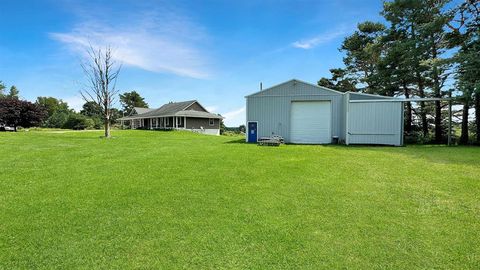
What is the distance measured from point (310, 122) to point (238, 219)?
14.1m

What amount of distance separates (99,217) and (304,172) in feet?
15.7

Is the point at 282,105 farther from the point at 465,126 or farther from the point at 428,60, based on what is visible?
the point at 465,126

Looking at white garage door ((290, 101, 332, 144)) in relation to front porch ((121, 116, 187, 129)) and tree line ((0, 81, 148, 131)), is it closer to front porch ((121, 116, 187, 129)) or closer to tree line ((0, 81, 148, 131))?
tree line ((0, 81, 148, 131))

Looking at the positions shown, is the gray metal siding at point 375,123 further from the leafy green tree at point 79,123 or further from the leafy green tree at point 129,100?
the leafy green tree at point 129,100

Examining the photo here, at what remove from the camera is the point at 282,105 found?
57.4 feet

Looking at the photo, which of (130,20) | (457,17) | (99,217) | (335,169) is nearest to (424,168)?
(335,169)

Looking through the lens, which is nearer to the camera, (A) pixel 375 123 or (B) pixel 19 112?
(A) pixel 375 123

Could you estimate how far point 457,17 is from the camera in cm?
1705

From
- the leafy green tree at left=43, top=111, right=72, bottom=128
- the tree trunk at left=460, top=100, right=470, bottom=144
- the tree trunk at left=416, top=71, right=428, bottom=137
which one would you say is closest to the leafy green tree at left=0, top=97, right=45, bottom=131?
the leafy green tree at left=43, top=111, right=72, bottom=128

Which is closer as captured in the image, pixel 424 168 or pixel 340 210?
pixel 340 210

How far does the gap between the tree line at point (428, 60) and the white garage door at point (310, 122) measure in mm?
6119

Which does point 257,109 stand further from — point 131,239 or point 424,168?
point 131,239

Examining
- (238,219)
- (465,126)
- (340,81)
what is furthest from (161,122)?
(238,219)

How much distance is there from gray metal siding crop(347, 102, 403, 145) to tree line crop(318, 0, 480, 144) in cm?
344
